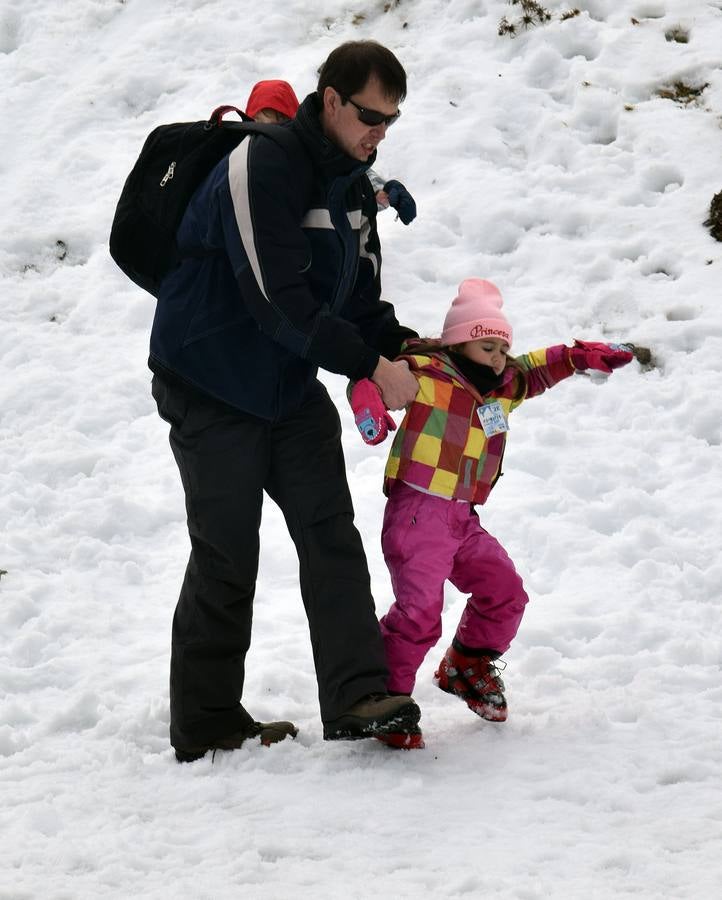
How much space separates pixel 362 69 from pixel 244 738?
2.23 meters

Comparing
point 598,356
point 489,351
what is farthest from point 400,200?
point 598,356

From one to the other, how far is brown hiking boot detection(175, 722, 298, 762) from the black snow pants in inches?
0.9

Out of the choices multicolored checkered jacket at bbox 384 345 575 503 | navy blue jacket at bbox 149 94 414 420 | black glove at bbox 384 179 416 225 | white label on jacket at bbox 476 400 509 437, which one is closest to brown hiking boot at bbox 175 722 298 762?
multicolored checkered jacket at bbox 384 345 575 503

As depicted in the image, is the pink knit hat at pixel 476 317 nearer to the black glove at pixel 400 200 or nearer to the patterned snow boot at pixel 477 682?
the black glove at pixel 400 200

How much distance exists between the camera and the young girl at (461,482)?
3.85 m

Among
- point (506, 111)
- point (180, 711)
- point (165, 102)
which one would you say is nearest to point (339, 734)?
point (180, 711)

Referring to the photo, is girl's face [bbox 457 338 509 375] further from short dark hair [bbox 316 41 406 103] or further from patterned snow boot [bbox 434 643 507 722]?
patterned snow boot [bbox 434 643 507 722]

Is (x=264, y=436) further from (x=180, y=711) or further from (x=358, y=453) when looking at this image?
(x=358, y=453)

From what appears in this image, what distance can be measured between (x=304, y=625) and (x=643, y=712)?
1.56m

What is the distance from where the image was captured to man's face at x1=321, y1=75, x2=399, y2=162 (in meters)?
3.39

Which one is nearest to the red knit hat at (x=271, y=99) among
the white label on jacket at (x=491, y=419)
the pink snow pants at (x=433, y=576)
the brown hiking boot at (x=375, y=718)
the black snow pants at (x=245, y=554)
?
the black snow pants at (x=245, y=554)

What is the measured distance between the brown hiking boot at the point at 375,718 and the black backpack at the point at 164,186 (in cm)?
155

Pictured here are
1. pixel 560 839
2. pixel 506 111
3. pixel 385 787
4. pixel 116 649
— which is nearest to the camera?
pixel 560 839

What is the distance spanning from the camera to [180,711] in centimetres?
375
